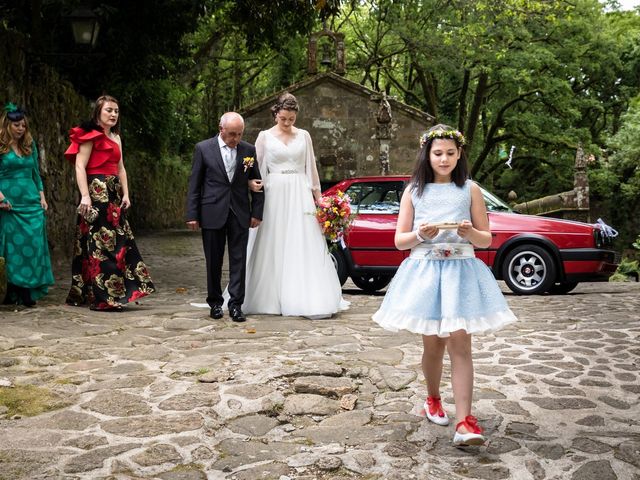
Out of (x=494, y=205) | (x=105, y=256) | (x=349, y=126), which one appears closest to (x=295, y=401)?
(x=105, y=256)

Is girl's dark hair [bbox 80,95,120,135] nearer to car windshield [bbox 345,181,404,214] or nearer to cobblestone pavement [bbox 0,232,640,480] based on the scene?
cobblestone pavement [bbox 0,232,640,480]

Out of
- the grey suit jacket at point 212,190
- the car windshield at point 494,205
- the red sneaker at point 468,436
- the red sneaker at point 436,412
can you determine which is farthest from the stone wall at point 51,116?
the red sneaker at point 468,436

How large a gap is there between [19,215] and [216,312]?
244 cm

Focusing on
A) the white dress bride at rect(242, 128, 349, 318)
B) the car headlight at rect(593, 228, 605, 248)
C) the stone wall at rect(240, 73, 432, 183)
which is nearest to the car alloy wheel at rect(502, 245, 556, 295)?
the car headlight at rect(593, 228, 605, 248)

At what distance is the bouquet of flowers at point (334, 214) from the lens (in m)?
7.58

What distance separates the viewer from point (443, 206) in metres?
3.90

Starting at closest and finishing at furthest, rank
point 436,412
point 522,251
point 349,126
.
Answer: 1. point 436,412
2. point 522,251
3. point 349,126

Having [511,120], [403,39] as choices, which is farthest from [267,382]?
[511,120]

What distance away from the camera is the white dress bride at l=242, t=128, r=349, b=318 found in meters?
7.74

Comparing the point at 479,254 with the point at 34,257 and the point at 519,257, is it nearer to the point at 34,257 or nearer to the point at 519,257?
the point at 519,257

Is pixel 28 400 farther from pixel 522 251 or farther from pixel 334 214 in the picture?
pixel 522 251

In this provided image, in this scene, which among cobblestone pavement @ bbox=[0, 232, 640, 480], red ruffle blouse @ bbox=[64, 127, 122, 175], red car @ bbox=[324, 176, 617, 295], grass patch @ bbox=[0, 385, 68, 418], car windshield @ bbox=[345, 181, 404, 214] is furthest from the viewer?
car windshield @ bbox=[345, 181, 404, 214]

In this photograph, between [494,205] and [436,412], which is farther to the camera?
[494,205]

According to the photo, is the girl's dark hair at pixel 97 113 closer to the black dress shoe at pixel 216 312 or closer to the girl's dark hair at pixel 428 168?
the black dress shoe at pixel 216 312
